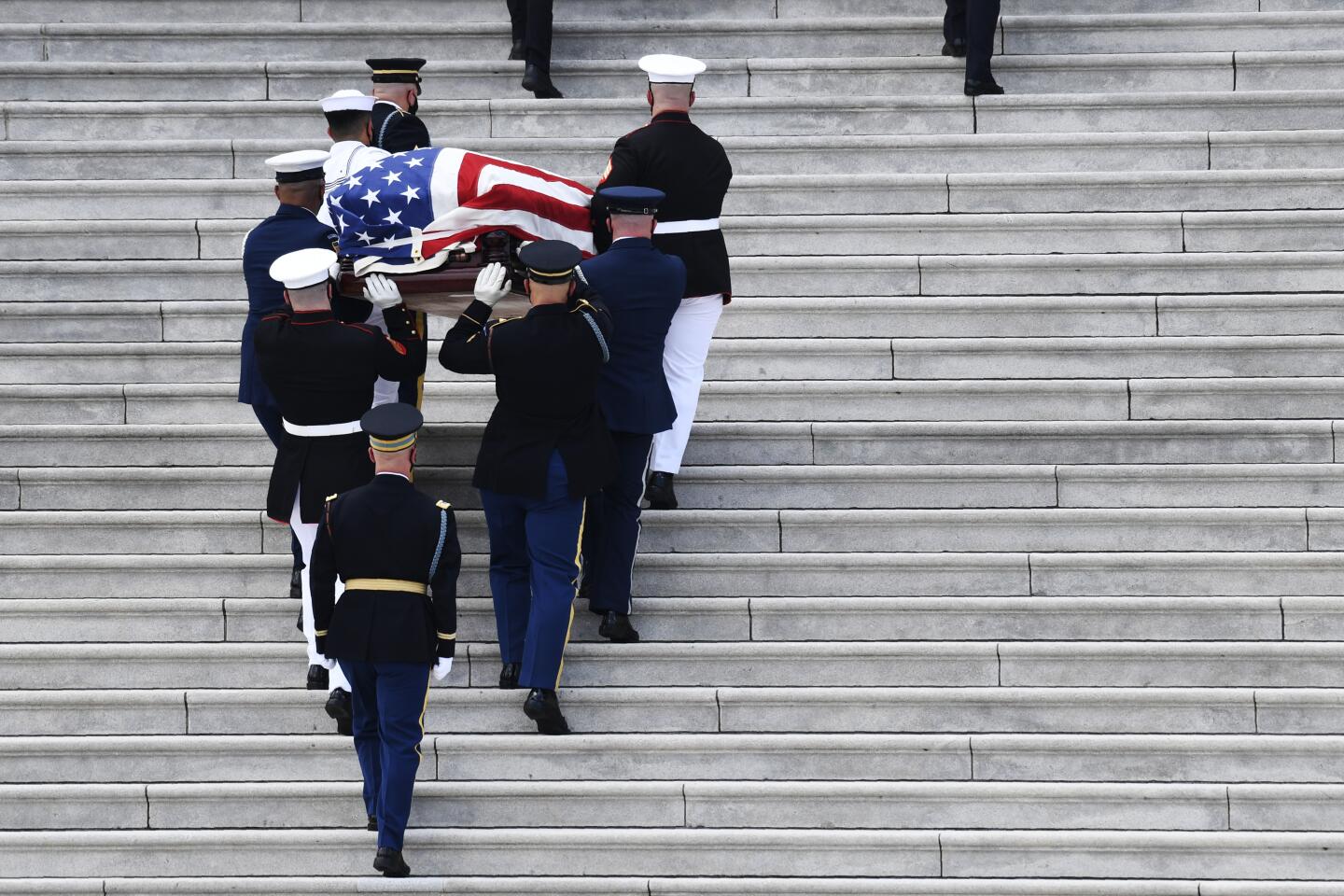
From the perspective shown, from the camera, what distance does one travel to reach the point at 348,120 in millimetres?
8422

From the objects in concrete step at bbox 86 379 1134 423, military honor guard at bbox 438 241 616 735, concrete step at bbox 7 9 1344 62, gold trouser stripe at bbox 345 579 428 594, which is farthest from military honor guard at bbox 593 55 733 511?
concrete step at bbox 7 9 1344 62

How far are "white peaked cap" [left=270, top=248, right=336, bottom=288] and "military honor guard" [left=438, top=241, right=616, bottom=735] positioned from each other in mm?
Result: 553

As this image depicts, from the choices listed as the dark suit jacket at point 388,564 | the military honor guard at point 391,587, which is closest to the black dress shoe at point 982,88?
the military honor guard at point 391,587

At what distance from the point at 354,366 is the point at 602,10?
4.97 m

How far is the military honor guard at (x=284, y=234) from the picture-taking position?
8.05 metres

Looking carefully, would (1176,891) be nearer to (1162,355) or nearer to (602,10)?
(1162,355)

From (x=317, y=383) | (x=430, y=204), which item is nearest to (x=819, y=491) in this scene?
(x=430, y=204)

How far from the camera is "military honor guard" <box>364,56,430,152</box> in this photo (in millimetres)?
8742

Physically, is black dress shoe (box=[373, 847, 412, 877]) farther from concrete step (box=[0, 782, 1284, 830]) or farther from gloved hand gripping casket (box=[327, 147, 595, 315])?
gloved hand gripping casket (box=[327, 147, 595, 315])

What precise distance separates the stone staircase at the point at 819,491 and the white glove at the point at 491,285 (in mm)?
1391

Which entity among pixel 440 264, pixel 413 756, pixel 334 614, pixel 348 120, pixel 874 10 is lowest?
pixel 413 756

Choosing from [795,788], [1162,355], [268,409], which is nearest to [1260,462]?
[1162,355]

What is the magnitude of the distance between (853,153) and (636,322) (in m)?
3.18

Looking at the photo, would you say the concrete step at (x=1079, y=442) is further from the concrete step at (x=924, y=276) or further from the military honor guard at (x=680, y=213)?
the concrete step at (x=924, y=276)
